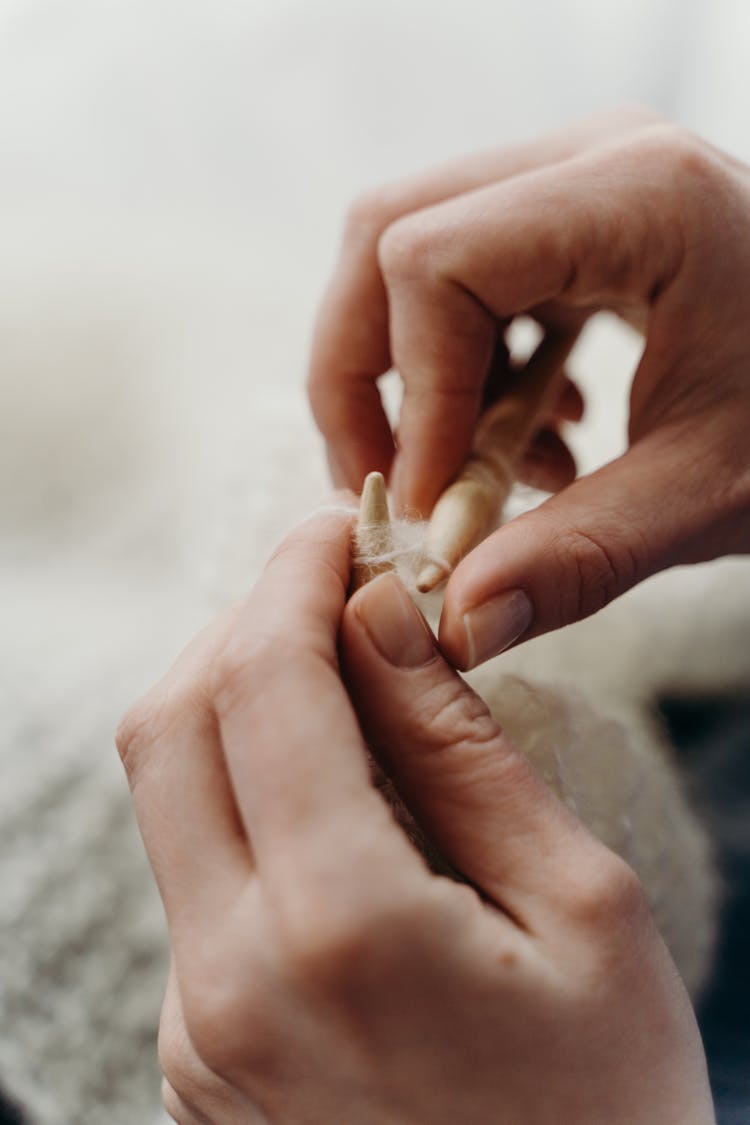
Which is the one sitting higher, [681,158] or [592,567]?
[681,158]

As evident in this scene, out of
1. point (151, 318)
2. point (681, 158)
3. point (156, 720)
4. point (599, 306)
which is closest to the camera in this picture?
point (156, 720)

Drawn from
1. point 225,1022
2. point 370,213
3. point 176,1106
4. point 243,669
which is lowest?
point 176,1106

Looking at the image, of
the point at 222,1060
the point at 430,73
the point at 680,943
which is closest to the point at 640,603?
the point at 680,943

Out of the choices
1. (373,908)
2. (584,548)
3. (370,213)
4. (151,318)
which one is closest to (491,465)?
(584,548)

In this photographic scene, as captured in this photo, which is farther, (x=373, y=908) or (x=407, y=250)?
(x=407, y=250)

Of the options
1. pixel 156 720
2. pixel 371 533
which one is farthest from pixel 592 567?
pixel 156 720

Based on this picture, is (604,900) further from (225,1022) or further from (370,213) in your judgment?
(370,213)

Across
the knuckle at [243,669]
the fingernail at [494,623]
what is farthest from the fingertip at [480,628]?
the knuckle at [243,669]

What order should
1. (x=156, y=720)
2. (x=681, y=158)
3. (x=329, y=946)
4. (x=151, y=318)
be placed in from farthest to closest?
(x=151, y=318), (x=681, y=158), (x=156, y=720), (x=329, y=946)
